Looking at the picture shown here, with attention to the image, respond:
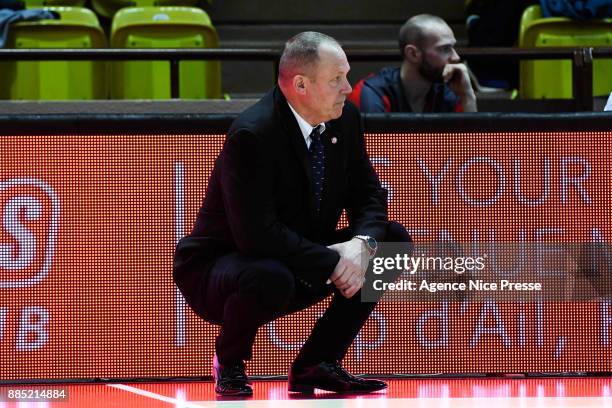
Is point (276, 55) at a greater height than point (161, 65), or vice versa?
point (276, 55)

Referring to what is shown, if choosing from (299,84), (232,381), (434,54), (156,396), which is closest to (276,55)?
(434,54)

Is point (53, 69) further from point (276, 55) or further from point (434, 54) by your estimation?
point (434, 54)

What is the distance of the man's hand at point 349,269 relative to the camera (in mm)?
4156

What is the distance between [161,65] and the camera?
8328 millimetres

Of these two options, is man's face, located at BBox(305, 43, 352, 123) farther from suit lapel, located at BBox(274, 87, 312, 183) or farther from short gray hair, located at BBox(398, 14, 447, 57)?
short gray hair, located at BBox(398, 14, 447, 57)

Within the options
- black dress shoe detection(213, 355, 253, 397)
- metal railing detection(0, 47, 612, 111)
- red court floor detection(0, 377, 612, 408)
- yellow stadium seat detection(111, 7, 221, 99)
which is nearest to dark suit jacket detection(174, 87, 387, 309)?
black dress shoe detection(213, 355, 253, 397)

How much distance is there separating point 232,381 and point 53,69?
4.43 meters

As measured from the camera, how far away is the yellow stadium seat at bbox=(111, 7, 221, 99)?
827 cm

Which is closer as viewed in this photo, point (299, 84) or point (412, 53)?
point (299, 84)

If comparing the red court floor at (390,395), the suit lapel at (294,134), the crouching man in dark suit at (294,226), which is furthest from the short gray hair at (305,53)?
the red court floor at (390,395)

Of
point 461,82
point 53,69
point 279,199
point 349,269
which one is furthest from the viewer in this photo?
point 53,69

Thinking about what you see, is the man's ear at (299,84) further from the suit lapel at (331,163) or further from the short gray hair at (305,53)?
the suit lapel at (331,163)

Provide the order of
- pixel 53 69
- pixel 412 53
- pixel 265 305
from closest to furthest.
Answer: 1. pixel 265 305
2. pixel 412 53
3. pixel 53 69

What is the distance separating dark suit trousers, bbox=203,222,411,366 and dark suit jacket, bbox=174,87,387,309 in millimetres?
74
